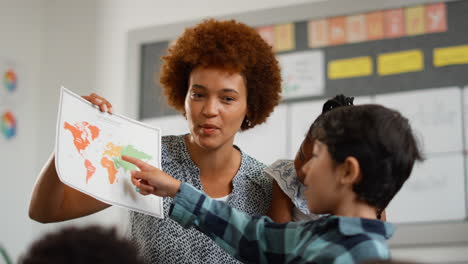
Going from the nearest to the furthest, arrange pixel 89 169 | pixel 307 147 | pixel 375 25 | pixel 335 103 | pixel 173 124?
pixel 89 169 < pixel 307 147 < pixel 335 103 < pixel 375 25 < pixel 173 124

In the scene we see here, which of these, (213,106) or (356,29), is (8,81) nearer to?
(356,29)

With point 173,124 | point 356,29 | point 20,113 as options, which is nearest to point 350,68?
point 356,29

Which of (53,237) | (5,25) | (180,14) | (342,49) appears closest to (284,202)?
(53,237)

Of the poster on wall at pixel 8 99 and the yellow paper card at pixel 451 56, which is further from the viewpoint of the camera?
the poster on wall at pixel 8 99

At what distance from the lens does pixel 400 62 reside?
2691 millimetres

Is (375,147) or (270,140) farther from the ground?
(375,147)

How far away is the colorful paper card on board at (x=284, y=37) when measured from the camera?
2906 millimetres

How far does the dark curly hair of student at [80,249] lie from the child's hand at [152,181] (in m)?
0.47

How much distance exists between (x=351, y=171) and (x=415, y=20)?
1704 mm

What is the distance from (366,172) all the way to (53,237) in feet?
1.99

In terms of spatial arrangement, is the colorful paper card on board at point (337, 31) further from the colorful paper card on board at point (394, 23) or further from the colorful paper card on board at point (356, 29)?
the colorful paper card on board at point (394, 23)

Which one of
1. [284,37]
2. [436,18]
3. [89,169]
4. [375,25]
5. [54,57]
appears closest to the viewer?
[89,169]

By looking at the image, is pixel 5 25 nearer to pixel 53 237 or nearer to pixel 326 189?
pixel 326 189

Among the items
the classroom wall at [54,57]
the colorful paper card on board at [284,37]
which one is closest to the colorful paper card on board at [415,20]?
the colorful paper card on board at [284,37]
